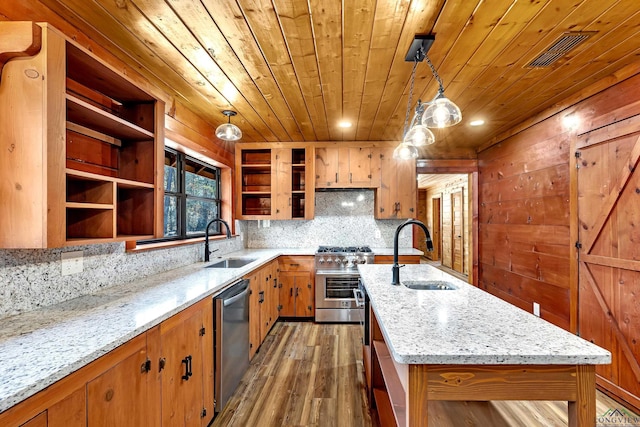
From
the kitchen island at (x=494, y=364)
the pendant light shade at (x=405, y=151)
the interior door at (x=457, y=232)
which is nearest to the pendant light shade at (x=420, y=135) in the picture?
the pendant light shade at (x=405, y=151)

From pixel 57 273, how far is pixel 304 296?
2.72m

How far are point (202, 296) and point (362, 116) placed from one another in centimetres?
233

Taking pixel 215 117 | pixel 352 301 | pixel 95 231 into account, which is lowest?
pixel 352 301

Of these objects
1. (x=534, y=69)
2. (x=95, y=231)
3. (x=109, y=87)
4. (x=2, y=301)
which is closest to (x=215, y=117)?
(x=109, y=87)

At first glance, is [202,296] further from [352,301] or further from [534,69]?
[534,69]

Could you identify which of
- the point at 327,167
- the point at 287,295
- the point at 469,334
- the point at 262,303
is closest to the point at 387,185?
the point at 327,167

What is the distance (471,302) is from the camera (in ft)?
4.95

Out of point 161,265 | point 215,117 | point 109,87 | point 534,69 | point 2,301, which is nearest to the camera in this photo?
point 2,301

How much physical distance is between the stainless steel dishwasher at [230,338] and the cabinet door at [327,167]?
1988 millimetres

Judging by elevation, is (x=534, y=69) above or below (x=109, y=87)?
Result: above

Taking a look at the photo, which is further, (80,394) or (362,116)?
(362,116)

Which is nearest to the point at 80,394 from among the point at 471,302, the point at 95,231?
the point at 95,231

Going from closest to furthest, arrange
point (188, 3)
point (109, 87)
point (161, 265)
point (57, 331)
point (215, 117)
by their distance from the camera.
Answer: point (57, 331), point (188, 3), point (109, 87), point (161, 265), point (215, 117)

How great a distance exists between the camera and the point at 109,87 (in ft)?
5.36
